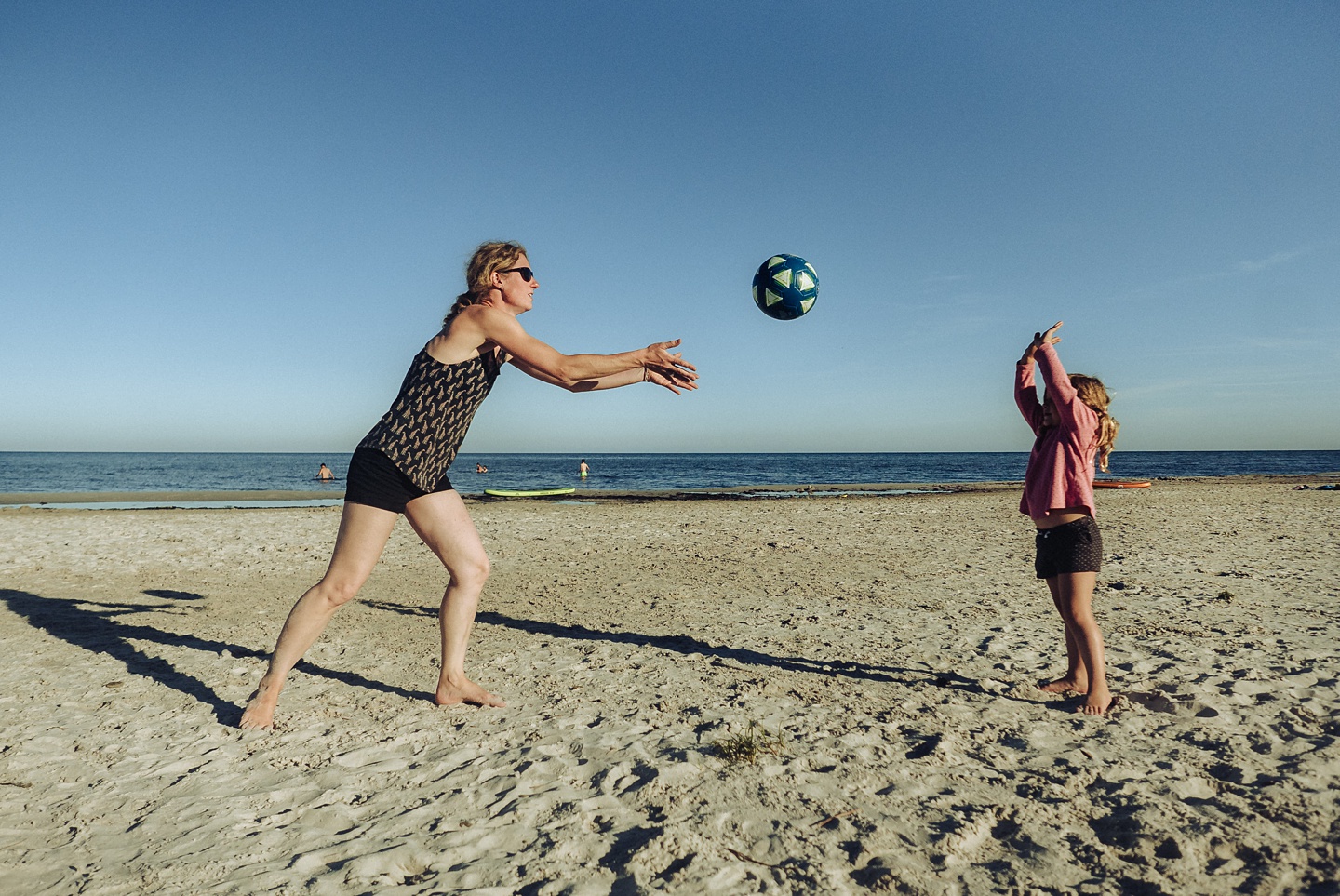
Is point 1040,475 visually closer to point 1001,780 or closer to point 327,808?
point 1001,780

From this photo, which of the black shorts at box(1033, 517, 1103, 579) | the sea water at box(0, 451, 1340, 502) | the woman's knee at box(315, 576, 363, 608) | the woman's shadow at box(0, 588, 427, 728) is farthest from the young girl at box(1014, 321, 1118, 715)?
the sea water at box(0, 451, 1340, 502)

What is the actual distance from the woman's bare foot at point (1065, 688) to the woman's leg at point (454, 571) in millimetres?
3033

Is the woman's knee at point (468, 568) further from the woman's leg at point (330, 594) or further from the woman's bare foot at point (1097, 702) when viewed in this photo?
the woman's bare foot at point (1097, 702)

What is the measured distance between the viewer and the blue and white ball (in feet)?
20.1

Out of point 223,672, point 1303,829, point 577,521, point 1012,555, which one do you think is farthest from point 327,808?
point 577,521

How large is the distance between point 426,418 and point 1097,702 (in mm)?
3719

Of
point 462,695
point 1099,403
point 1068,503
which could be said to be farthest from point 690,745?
point 1099,403

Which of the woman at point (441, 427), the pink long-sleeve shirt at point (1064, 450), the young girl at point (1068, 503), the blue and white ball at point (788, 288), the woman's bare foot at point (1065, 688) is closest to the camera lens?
the woman at point (441, 427)

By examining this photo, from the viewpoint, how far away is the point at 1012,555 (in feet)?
32.9

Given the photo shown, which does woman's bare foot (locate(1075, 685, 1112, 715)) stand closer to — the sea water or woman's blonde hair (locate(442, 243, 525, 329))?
woman's blonde hair (locate(442, 243, 525, 329))

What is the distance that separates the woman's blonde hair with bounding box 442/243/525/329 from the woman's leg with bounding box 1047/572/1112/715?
11.2 feet

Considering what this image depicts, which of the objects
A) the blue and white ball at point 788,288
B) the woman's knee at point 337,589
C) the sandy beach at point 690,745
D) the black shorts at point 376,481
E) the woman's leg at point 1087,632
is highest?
the blue and white ball at point 788,288

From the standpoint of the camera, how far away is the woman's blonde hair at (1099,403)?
14.5 ft

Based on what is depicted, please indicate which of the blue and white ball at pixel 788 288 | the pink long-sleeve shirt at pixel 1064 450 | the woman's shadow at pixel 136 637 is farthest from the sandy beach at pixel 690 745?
the blue and white ball at pixel 788 288
